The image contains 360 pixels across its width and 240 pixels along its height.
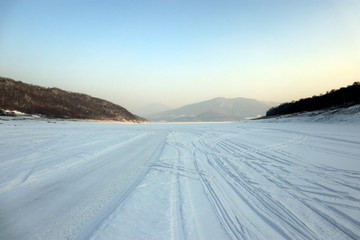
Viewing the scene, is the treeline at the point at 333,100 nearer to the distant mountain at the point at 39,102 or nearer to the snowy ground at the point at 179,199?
the snowy ground at the point at 179,199

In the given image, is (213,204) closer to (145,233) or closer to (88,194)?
(145,233)

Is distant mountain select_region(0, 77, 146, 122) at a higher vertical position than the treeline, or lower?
higher

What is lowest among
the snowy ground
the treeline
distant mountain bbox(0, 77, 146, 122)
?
the snowy ground

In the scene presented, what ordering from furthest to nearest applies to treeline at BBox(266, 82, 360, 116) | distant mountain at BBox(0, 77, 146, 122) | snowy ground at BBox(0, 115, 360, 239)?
distant mountain at BBox(0, 77, 146, 122), treeline at BBox(266, 82, 360, 116), snowy ground at BBox(0, 115, 360, 239)

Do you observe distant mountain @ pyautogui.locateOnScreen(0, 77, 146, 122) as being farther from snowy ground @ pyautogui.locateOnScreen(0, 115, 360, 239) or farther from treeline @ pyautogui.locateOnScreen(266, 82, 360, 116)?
treeline @ pyautogui.locateOnScreen(266, 82, 360, 116)

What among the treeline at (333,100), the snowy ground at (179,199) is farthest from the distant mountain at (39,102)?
the treeline at (333,100)

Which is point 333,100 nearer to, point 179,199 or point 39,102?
point 179,199

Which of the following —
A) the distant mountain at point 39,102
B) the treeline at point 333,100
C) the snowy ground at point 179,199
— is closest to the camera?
the snowy ground at point 179,199

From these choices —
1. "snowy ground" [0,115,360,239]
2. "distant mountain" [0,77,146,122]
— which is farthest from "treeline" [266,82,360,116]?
"distant mountain" [0,77,146,122]

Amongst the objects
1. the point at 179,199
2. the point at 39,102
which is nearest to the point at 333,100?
the point at 179,199

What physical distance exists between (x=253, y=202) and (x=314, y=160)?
4564 millimetres

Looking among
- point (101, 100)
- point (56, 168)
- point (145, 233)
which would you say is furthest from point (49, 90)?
point (145, 233)

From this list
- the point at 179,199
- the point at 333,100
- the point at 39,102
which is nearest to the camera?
the point at 179,199

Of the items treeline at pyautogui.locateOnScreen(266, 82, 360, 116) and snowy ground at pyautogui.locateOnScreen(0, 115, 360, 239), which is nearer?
snowy ground at pyautogui.locateOnScreen(0, 115, 360, 239)
